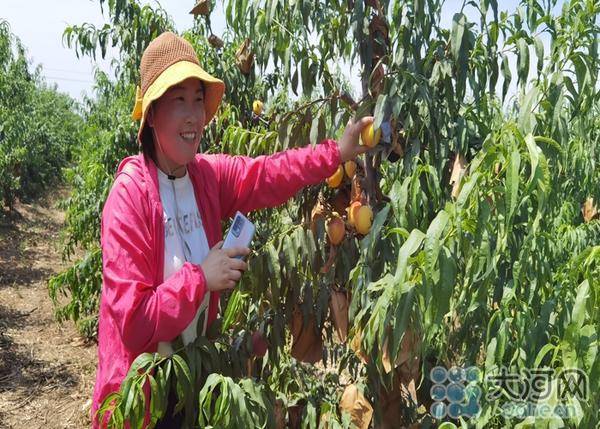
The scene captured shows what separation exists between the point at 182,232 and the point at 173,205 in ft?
0.24

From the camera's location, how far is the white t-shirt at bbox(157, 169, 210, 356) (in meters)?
1.53

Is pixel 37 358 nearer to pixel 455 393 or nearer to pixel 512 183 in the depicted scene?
pixel 455 393

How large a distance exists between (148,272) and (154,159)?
0.33 meters

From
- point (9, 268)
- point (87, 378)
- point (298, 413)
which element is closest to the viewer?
point (298, 413)

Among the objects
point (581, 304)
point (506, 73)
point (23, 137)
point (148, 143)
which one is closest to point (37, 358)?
point (148, 143)

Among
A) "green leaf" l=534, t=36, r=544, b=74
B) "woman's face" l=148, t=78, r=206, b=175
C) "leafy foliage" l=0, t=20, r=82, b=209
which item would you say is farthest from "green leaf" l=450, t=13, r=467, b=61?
"leafy foliage" l=0, t=20, r=82, b=209

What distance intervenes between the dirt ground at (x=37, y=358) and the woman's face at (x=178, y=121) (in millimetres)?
2525

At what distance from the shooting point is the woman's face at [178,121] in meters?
1.55

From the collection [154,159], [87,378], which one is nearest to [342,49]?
[154,159]

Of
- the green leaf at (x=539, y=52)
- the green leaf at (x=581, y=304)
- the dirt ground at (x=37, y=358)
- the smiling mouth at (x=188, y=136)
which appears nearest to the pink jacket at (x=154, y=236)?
the smiling mouth at (x=188, y=136)

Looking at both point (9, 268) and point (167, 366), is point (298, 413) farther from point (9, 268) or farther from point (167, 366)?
point (9, 268)

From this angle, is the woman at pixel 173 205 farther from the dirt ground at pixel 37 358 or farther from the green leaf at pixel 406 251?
the dirt ground at pixel 37 358

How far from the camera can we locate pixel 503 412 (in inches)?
49.9

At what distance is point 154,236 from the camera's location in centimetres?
148
